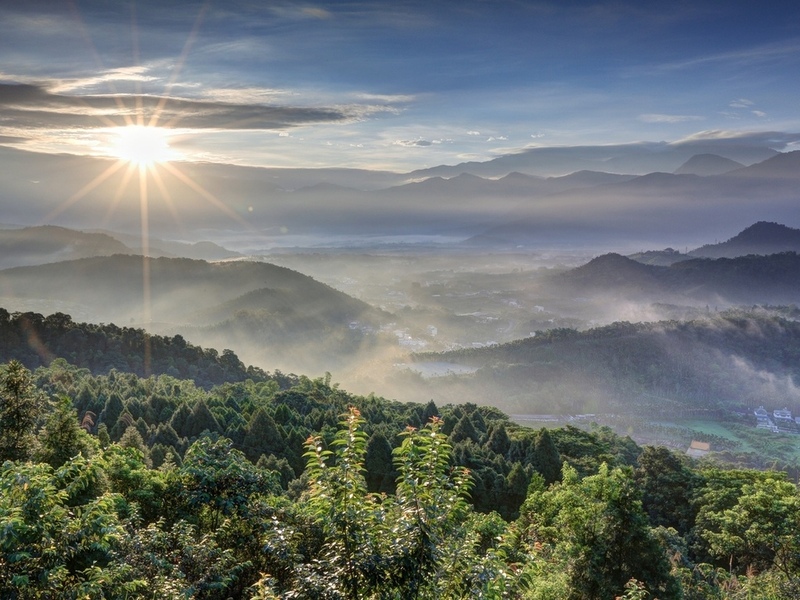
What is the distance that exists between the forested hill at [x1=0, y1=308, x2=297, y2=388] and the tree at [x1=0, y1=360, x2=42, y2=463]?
5795cm

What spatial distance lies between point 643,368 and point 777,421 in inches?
1389

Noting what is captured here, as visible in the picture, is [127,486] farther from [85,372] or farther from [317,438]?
[85,372]

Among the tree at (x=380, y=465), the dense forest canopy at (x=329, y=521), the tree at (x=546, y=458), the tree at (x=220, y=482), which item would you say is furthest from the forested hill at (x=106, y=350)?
the tree at (x=220, y=482)

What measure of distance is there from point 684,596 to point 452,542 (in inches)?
502

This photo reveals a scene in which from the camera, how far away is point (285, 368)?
6447 inches

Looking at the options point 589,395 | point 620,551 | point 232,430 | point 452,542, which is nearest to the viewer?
point 452,542

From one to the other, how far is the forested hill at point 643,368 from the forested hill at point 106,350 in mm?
72829

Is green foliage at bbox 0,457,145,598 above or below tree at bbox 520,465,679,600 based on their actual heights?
above

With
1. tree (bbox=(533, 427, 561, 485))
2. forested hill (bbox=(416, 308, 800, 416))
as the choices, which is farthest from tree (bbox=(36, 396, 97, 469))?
forested hill (bbox=(416, 308, 800, 416))

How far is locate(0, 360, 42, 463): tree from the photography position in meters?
14.5

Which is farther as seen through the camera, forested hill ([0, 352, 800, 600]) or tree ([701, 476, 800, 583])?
tree ([701, 476, 800, 583])

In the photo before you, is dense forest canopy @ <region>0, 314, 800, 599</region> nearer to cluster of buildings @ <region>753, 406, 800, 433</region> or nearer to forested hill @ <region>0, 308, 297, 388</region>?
forested hill @ <region>0, 308, 297, 388</region>

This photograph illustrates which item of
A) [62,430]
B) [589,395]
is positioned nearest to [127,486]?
[62,430]

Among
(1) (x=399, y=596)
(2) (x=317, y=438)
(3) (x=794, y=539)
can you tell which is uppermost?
(2) (x=317, y=438)
